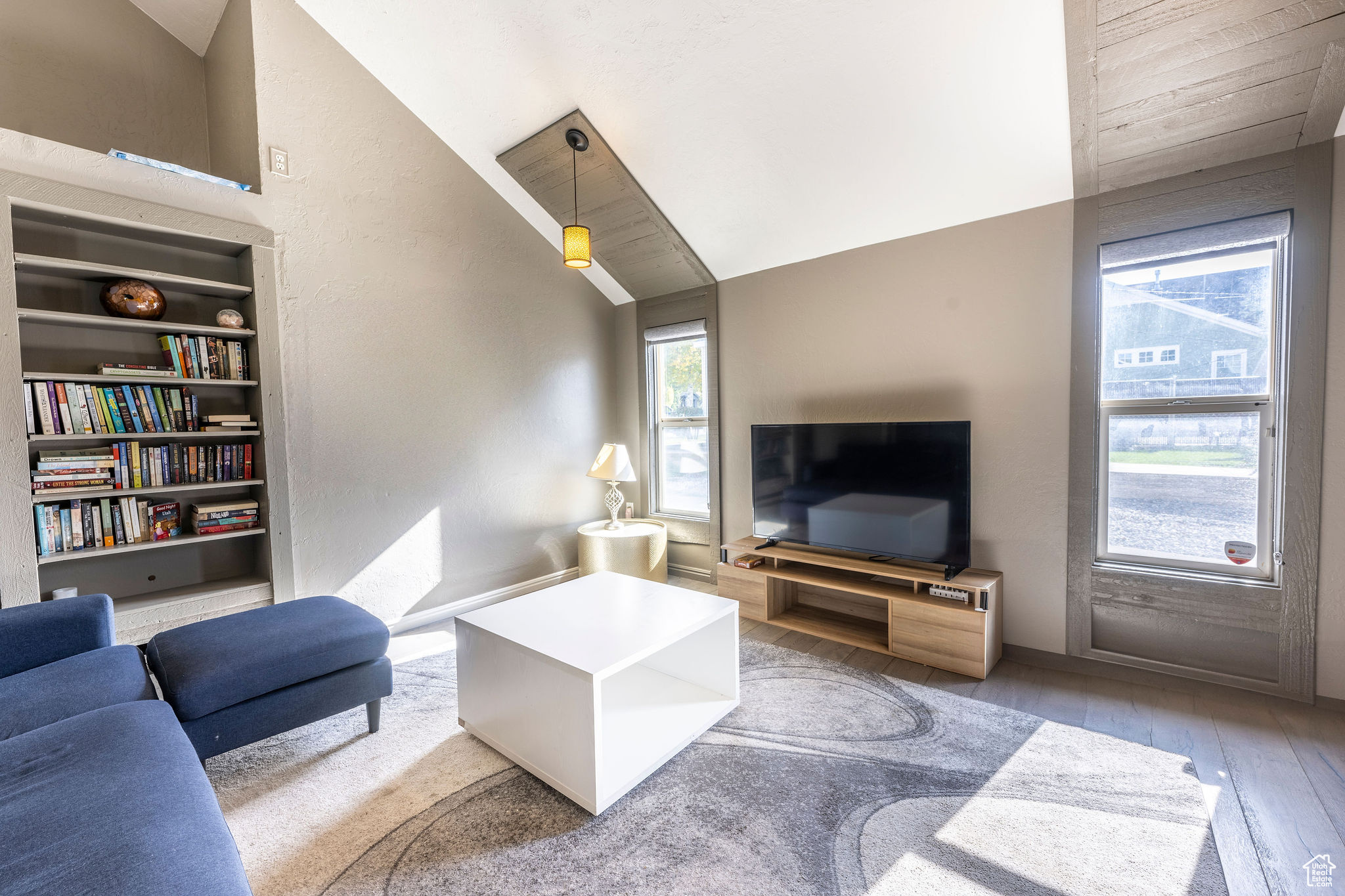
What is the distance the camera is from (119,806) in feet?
3.39

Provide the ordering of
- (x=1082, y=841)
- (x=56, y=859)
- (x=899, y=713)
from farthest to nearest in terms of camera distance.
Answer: (x=899, y=713), (x=1082, y=841), (x=56, y=859)

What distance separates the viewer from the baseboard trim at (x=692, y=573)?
4016mm

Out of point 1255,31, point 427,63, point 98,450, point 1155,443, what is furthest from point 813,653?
point 427,63

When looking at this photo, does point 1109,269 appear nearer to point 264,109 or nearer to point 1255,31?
point 1255,31

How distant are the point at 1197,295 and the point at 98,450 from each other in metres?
4.68

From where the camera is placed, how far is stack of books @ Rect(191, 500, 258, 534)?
2.50 m

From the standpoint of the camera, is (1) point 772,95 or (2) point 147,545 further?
(1) point 772,95

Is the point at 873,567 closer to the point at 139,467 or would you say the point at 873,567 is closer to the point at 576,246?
the point at 576,246

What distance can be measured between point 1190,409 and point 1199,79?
4.13ft

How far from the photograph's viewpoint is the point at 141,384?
2.33 meters

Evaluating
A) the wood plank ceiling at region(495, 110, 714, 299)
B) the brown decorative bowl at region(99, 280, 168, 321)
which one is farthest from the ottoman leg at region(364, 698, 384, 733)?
the wood plank ceiling at region(495, 110, 714, 299)

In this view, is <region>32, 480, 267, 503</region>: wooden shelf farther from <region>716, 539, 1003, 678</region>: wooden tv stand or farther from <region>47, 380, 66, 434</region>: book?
<region>716, 539, 1003, 678</region>: wooden tv stand

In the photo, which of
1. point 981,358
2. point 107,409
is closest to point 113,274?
point 107,409

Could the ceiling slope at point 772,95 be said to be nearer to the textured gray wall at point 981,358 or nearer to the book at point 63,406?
the textured gray wall at point 981,358
